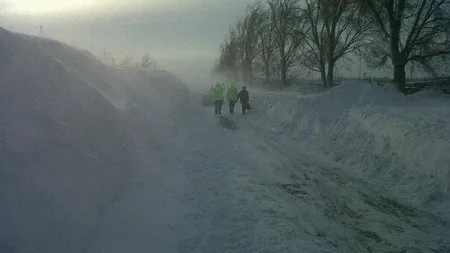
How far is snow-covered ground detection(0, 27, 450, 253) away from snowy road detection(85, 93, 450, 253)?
3 cm

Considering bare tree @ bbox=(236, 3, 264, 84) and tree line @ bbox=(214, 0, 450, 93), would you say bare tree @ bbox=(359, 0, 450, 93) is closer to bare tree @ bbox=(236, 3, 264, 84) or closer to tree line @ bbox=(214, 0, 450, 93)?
tree line @ bbox=(214, 0, 450, 93)

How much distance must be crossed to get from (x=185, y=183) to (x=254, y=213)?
7.77ft

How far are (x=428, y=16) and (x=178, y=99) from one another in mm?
14974

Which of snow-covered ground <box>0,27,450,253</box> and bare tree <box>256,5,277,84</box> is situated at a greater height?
bare tree <box>256,5,277,84</box>

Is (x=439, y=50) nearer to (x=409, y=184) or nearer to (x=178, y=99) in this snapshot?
(x=178, y=99)

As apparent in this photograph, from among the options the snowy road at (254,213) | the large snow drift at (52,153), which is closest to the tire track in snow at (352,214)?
the snowy road at (254,213)

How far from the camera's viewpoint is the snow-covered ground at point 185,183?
20.4 feet

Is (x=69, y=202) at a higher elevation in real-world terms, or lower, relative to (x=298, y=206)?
higher

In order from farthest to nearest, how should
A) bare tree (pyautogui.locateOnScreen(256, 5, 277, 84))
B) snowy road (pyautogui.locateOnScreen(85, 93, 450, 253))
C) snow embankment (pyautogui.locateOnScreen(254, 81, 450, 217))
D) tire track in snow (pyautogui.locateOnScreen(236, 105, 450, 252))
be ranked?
bare tree (pyautogui.locateOnScreen(256, 5, 277, 84)) → snow embankment (pyautogui.locateOnScreen(254, 81, 450, 217)) → tire track in snow (pyautogui.locateOnScreen(236, 105, 450, 252)) → snowy road (pyautogui.locateOnScreen(85, 93, 450, 253))

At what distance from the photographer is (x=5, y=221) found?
5340mm

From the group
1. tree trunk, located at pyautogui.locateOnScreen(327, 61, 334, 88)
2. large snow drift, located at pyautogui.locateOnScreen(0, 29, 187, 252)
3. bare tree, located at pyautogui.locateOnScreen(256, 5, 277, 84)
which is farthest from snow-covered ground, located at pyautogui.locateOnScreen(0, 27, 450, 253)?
bare tree, located at pyautogui.locateOnScreen(256, 5, 277, 84)

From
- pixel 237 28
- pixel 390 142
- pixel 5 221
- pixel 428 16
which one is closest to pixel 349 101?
pixel 390 142

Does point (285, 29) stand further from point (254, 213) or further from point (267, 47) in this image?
point (254, 213)

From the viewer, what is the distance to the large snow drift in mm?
5625
